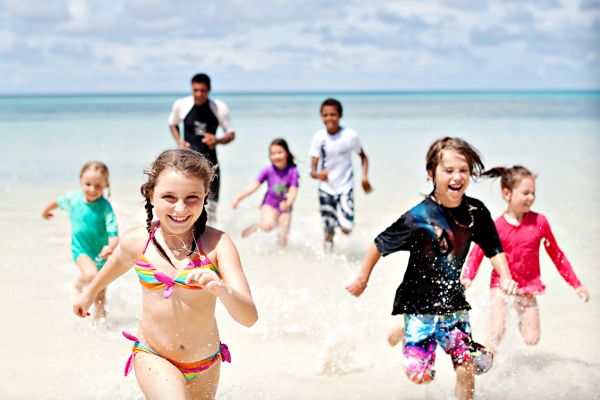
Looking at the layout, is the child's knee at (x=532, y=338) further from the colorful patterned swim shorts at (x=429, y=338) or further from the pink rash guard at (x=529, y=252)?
the colorful patterned swim shorts at (x=429, y=338)

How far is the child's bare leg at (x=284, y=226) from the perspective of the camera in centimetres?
864

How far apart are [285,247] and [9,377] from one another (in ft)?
14.0

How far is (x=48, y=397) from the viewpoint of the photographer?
455cm

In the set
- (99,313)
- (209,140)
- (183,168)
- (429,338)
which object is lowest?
(429,338)

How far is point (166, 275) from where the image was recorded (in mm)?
3271

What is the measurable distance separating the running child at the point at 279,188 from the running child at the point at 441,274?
14.8 feet

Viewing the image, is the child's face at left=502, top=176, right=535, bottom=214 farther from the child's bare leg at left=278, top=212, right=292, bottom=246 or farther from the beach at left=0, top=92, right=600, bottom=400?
the child's bare leg at left=278, top=212, right=292, bottom=246

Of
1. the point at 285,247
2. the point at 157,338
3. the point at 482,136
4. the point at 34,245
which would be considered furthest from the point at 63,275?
the point at 482,136

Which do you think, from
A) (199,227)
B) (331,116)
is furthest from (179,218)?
(331,116)

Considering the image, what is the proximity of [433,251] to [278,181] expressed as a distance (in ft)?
15.7

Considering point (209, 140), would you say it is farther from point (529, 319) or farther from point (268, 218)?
point (529, 319)

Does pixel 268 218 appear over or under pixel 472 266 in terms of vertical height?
over

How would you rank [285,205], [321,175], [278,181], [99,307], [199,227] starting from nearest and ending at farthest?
[199,227] → [99,307] → [321,175] → [285,205] → [278,181]

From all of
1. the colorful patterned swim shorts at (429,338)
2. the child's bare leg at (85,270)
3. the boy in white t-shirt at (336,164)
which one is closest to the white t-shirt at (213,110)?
the boy in white t-shirt at (336,164)
